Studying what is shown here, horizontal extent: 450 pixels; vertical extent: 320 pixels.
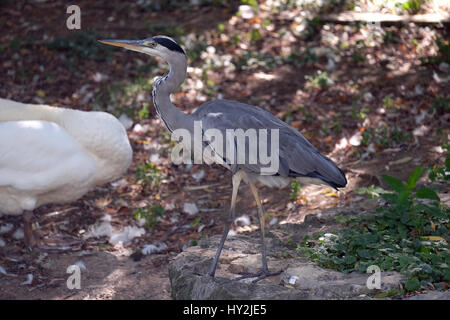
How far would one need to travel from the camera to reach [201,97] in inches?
304

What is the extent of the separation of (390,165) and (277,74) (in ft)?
8.38

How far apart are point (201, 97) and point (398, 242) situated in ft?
13.1

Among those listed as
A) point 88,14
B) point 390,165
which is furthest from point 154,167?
point 88,14

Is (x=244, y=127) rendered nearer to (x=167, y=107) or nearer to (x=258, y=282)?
(x=167, y=107)

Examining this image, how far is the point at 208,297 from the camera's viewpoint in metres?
3.71

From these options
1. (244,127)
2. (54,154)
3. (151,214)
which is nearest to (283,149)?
(244,127)

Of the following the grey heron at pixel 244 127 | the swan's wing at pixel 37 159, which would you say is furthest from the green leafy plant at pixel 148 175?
the grey heron at pixel 244 127

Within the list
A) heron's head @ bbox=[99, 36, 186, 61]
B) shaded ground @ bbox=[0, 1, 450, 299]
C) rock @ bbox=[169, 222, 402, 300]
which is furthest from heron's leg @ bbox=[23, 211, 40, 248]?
heron's head @ bbox=[99, 36, 186, 61]

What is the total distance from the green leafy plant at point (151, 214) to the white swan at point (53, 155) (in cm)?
54

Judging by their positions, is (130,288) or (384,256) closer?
(384,256)

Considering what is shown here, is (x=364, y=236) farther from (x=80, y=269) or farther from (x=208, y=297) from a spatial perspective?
(x=80, y=269)

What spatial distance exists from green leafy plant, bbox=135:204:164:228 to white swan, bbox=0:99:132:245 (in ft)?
1.78

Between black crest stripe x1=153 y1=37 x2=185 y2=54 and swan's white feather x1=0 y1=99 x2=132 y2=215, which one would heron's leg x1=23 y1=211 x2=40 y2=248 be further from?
black crest stripe x1=153 y1=37 x2=185 y2=54

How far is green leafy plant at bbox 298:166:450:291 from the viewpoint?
372cm
